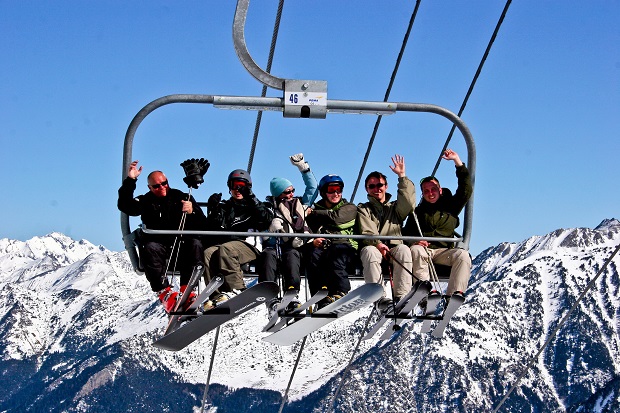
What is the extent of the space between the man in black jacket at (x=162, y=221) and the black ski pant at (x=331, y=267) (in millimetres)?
1463

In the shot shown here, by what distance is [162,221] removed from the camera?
11789 millimetres

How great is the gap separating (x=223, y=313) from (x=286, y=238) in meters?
1.39

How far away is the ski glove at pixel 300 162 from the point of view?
41.8 feet

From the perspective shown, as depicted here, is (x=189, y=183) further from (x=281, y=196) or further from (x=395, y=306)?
(x=395, y=306)

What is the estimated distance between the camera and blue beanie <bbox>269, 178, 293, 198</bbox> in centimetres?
1223

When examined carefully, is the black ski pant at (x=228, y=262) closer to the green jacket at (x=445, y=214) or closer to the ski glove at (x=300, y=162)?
the ski glove at (x=300, y=162)

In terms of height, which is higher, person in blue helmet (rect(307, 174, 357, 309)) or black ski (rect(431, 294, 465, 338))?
person in blue helmet (rect(307, 174, 357, 309))

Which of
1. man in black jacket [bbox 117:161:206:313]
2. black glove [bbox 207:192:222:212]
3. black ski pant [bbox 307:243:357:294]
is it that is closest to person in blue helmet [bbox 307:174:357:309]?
black ski pant [bbox 307:243:357:294]

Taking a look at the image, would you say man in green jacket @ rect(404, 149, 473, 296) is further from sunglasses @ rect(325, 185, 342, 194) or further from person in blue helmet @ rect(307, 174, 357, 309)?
sunglasses @ rect(325, 185, 342, 194)

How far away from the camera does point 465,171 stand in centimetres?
1224

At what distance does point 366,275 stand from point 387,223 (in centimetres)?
77

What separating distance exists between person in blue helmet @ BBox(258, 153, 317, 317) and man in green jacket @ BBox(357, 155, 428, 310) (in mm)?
751

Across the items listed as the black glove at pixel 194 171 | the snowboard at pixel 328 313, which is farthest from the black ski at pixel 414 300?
the black glove at pixel 194 171

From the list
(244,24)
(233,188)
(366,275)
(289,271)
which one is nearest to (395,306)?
(366,275)
